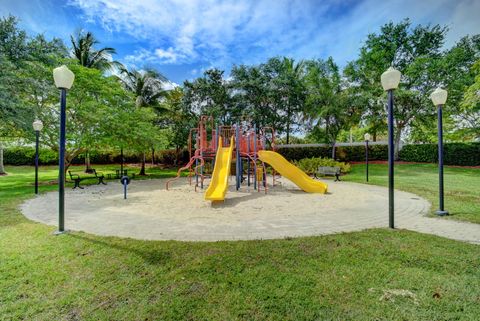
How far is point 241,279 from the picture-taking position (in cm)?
310

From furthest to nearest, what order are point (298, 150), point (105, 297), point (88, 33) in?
point (298, 150) → point (88, 33) → point (105, 297)

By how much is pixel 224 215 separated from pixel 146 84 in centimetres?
2039

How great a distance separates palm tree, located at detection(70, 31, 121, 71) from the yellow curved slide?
18786mm

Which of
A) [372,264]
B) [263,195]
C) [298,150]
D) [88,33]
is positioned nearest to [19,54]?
[88,33]

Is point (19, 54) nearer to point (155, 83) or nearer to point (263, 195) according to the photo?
point (155, 83)

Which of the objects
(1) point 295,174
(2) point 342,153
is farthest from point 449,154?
(1) point 295,174

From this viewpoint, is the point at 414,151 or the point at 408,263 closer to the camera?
the point at 408,263

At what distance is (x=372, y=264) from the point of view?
3488mm

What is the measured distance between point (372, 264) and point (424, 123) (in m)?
25.7

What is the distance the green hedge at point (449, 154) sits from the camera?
804 inches

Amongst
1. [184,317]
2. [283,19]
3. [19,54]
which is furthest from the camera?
[19,54]

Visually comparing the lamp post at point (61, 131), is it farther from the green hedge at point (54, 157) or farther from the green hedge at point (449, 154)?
the green hedge at point (449, 154)

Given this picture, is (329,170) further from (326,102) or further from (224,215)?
(224,215)

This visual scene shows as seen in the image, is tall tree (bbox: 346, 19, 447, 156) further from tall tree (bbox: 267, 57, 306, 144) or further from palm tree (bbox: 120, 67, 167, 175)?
palm tree (bbox: 120, 67, 167, 175)
